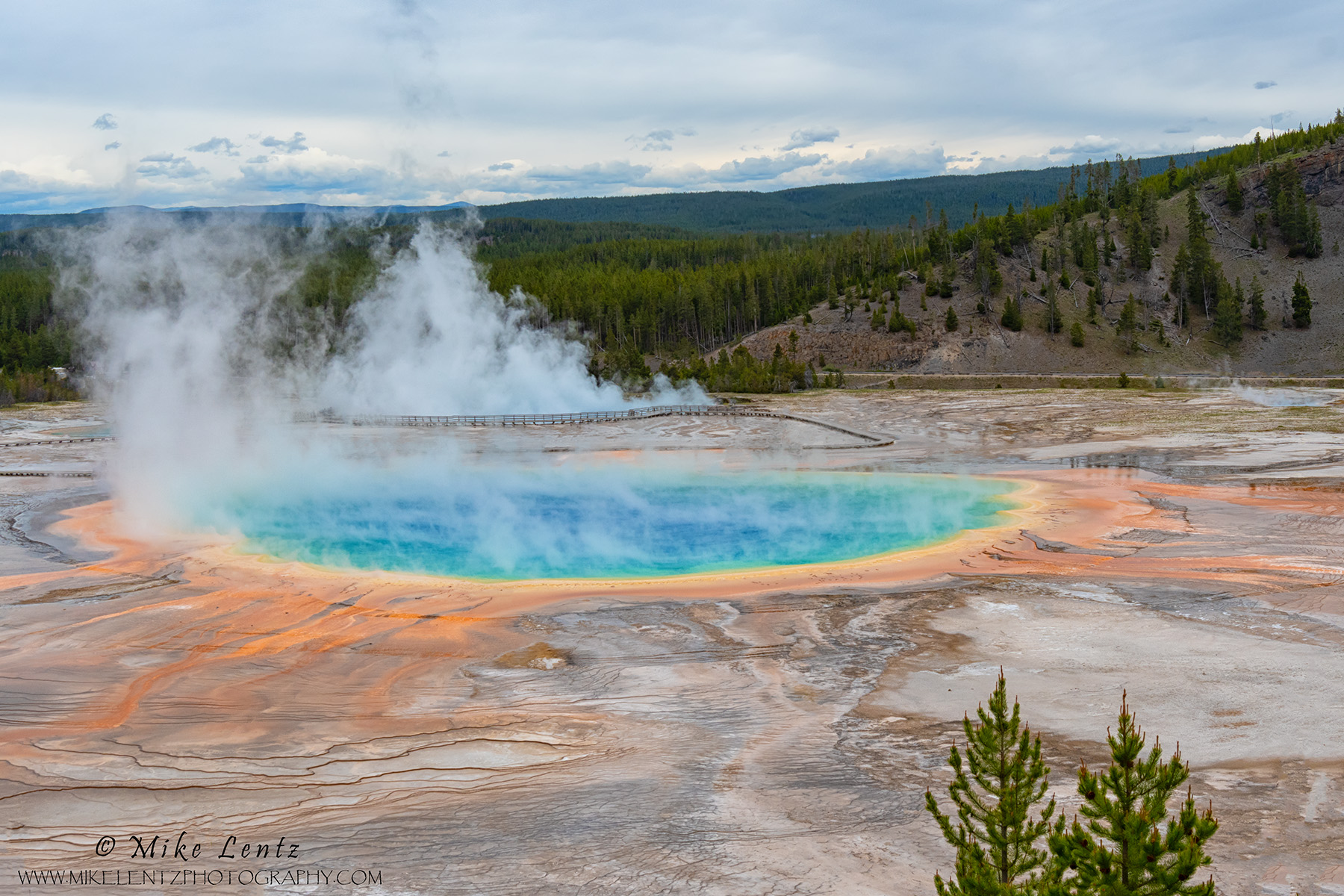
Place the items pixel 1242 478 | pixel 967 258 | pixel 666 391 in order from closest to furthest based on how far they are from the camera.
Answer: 1. pixel 1242 478
2. pixel 666 391
3. pixel 967 258

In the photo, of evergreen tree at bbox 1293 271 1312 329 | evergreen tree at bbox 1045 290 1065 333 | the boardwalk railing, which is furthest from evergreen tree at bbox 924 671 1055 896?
evergreen tree at bbox 1293 271 1312 329

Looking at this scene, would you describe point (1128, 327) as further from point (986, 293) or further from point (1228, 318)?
point (986, 293)

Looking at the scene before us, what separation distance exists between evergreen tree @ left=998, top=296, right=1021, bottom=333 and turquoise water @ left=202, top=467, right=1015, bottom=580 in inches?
1833

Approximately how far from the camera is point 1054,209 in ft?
319

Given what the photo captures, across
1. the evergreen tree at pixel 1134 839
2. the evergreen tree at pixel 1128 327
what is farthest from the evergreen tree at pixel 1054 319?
the evergreen tree at pixel 1134 839

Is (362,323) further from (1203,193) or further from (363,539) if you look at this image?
(1203,193)

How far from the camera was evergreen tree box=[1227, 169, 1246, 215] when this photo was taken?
293ft

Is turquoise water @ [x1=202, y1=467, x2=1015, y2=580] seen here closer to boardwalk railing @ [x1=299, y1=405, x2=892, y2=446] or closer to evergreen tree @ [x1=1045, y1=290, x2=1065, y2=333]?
boardwalk railing @ [x1=299, y1=405, x2=892, y2=446]

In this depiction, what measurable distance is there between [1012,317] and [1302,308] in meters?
21.3

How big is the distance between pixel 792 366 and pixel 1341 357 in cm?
3869

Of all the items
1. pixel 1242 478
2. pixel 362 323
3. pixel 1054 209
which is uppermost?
pixel 1054 209

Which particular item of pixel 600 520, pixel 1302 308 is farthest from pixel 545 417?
pixel 1302 308

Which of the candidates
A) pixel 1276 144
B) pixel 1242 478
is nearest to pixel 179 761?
pixel 1242 478

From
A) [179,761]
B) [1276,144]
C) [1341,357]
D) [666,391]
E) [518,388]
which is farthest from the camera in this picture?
[1276,144]
